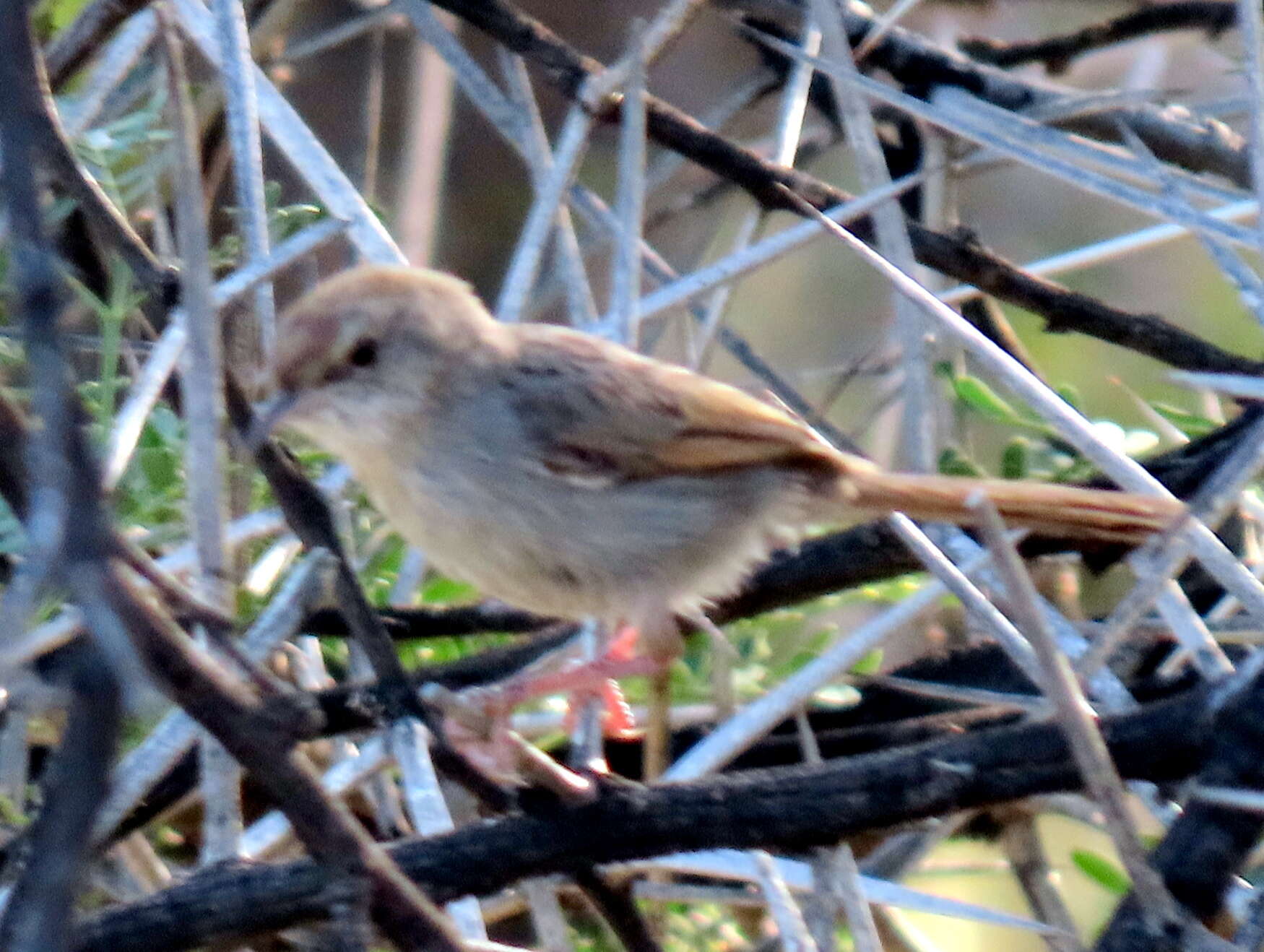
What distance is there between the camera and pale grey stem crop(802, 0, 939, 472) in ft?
10.1

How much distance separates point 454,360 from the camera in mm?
2746

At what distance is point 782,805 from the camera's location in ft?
6.31

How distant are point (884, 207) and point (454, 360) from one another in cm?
98

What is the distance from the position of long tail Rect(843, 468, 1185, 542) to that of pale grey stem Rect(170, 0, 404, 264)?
41.6 inches

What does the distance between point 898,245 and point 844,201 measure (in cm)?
25

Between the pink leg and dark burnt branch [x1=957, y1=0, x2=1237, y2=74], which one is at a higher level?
dark burnt branch [x1=957, y1=0, x2=1237, y2=74]

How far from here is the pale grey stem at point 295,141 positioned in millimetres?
2865

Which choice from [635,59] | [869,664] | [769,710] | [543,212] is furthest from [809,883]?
[635,59]

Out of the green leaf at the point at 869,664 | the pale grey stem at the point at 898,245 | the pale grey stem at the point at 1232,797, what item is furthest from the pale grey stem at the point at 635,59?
the pale grey stem at the point at 1232,797

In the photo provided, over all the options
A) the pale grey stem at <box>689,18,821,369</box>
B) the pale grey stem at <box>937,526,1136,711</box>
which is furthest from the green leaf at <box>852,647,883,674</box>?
the pale grey stem at <box>689,18,821,369</box>

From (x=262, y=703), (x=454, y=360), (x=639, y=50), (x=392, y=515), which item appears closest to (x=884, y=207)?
(x=639, y=50)

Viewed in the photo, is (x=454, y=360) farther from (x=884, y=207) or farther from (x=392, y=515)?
(x=884, y=207)

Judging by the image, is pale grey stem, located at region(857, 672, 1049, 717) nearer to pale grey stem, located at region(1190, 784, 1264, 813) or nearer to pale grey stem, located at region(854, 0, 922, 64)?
pale grey stem, located at region(1190, 784, 1264, 813)

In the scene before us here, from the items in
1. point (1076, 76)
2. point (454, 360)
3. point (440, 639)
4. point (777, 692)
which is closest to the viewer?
point (777, 692)
